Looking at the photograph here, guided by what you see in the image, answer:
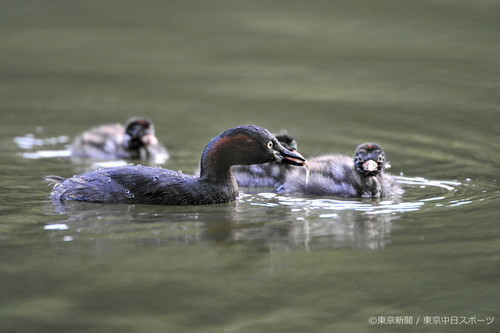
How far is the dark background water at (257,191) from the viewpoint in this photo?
4.96 m

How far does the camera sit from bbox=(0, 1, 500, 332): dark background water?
4.96m

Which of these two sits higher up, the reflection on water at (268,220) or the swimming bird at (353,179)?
the swimming bird at (353,179)

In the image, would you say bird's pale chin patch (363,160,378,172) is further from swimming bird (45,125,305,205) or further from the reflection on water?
swimming bird (45,125,305,205)

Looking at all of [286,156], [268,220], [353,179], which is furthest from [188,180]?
[353,179]

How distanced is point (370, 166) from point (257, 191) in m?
1.03

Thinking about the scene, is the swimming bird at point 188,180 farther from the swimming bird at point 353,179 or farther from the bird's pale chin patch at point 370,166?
the bird's pale chin patch at point 370,166

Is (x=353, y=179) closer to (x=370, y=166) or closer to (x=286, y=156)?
(x=370, y=166)

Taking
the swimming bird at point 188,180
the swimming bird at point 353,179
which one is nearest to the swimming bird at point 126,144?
the swimming bird at point 353,179

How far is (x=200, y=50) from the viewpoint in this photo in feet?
47.1

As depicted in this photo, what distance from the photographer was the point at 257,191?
843 centimetres

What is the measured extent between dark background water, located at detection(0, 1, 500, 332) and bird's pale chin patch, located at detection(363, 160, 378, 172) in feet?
1.22

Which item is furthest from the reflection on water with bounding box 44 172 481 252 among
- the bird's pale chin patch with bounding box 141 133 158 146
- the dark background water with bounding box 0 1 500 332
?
the bird's pale chin patch with bounding box 141 133 158 146

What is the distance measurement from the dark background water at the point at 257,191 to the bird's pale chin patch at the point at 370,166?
370mm

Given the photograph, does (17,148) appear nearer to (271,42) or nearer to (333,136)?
(333,136)
